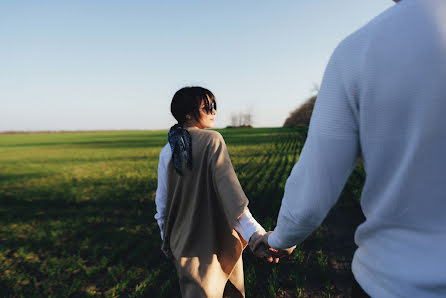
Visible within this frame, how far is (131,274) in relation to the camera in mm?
3188

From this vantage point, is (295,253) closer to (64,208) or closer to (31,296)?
(31,296)

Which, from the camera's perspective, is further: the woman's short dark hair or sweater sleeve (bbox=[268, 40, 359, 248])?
the woman's short dark hair

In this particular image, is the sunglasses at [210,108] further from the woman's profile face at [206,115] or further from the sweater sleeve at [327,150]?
the sweater sleeve at [327,150]

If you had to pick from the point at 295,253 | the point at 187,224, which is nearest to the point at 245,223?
the point at 187,224

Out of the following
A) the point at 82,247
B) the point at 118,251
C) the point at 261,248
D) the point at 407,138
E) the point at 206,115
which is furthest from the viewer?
the point at 82,247

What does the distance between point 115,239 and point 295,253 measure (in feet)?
10.0

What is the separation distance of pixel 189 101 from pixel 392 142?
1.24 meters

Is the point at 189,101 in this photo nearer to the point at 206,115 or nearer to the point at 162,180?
the point at 206,115

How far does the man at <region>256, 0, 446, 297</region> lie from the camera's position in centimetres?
59

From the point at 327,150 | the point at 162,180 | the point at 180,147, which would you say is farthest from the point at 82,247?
the point at 327,150

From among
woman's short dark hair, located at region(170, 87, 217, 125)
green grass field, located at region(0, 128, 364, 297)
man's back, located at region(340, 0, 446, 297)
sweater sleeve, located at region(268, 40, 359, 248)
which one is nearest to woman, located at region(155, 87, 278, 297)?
woman's short dark hair, located at region(170, 87, 217, 125)

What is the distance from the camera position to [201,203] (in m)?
1.60

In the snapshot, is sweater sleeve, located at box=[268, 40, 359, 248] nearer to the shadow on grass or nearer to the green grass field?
the green grass field

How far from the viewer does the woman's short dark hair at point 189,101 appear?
164 cm
